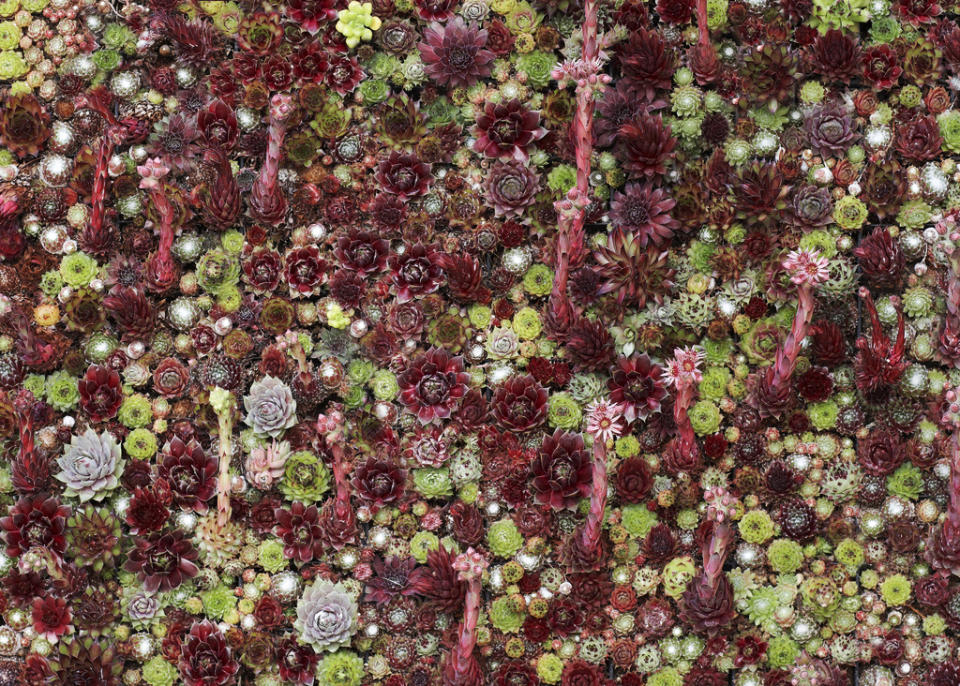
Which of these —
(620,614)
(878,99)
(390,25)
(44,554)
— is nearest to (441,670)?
(620,614)

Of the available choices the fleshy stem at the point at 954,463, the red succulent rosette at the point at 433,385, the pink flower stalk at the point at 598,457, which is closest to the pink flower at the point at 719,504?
the pink flower stalk at the point at 598,457

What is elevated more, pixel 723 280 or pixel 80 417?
pixel 723 280

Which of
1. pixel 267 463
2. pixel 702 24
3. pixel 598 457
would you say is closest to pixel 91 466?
pixel 267 463

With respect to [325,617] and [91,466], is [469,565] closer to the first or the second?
[325,617]

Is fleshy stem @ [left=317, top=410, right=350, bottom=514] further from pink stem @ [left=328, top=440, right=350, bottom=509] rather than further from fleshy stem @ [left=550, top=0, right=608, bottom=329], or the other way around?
fleshy stem @ [left=550, top=0, right=608, bottom=329]

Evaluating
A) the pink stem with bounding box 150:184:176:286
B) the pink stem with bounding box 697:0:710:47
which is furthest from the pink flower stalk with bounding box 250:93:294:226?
the pink stem with bounding box 697:0:710:47

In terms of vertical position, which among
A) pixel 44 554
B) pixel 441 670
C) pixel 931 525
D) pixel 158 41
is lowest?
pixel 441 670

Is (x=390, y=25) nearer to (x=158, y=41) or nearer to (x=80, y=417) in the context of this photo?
(x=158, y=41)
